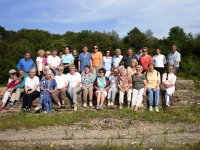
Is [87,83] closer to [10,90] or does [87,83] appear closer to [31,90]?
[31,90]

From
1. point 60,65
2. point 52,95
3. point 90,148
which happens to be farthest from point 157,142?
point 60,65

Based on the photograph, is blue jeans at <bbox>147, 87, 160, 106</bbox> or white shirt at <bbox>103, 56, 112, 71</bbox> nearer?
blue jeans at <bbox>147, 87, 160, 106</bbox>

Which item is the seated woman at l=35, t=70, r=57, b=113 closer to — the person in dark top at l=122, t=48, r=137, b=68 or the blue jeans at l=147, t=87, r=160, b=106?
the person in dark top at l=122, t=48, r=137, b=68

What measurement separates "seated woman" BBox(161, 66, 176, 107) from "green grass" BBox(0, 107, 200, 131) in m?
0.77

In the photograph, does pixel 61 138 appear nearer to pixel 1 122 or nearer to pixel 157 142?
pixel 157 142

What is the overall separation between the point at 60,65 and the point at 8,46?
40.1m

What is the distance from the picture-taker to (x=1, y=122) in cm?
1096

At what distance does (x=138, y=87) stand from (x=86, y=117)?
269 cm

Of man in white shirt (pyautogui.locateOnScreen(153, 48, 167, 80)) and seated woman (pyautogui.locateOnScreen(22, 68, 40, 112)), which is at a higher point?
man in white shirt (pyautogui.locateOnScreen(153, 48, 167, 80))

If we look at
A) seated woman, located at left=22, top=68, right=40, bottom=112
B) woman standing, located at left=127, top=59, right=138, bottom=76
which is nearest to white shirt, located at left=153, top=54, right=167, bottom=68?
woman standing, located at left=127, top=59, right=138, bottom=76

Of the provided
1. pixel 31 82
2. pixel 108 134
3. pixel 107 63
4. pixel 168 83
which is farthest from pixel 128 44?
pixel 108 134

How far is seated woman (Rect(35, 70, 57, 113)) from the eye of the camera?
41.9 feet

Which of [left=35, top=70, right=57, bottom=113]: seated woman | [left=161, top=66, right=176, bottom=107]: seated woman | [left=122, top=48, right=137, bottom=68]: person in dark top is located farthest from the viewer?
[left=122, top=48, right=137, bottom=68]: person in dark top

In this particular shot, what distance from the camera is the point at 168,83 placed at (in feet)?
44.6
